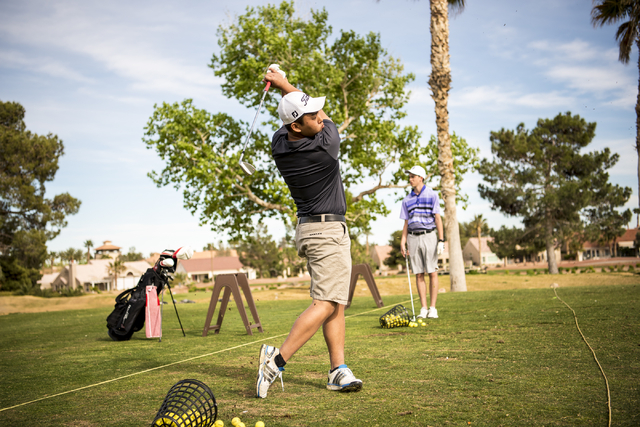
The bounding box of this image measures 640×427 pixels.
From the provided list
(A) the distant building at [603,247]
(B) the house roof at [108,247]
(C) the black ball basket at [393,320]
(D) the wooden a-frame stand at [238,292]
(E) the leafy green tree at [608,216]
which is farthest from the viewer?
(A) the distant building at [603,247]

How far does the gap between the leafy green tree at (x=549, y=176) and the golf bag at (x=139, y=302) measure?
37779mm

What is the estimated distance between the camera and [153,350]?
607 centimetres

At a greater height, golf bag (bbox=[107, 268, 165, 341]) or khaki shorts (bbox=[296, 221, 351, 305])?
khaki shorts (bbox=[296, 221, 351, 305])

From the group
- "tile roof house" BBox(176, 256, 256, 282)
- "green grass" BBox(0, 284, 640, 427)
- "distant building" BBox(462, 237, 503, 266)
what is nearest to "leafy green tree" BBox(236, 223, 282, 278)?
"tile roof house" BBox(176, 256, 256, 282)

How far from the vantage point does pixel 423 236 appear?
294 inches

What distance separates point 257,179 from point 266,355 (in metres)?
21.9

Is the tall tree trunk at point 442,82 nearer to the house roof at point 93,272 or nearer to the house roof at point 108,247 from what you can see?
the house roof at point 93,272

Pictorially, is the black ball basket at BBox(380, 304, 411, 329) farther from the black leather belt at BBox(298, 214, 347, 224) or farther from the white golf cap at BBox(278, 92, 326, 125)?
the white golf cap at BBox(278, 92, 326, 125)

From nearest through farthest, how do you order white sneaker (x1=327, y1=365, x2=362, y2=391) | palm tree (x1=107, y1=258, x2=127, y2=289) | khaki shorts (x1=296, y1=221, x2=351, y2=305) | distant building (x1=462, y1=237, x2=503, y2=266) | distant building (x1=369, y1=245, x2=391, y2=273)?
white sneaker (x1=327, y1=365, x2=362, y2=391)
khaki shorts (x1=296, y1=221, x2=351, y2=305)
palm tree (x1=107, y1=258, x2=127, y2=289)
distant building (x1=462, y1=237, x2=503, y2=266)
distant building (x1=369, y1=245, x2=391, y2=273)

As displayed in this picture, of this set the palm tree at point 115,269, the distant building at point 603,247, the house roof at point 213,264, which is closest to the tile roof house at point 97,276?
the palm tree at point 115,269

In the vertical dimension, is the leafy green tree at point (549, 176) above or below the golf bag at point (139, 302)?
above

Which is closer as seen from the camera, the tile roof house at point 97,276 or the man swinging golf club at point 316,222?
the man swinging golf club at point 316,222

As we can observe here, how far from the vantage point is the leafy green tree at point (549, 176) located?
131ft

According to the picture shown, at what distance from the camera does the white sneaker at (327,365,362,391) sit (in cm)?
336
